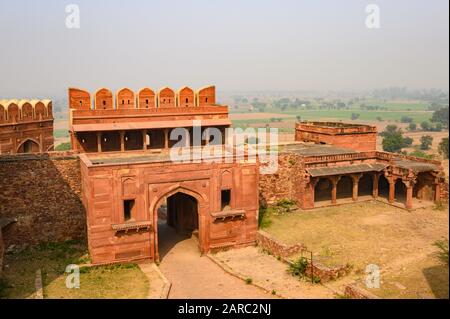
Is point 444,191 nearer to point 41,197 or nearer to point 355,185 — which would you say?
point 355,185

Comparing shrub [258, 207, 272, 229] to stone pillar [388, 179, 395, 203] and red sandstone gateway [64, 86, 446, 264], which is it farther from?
stone pillar [388, 179, 395, 203]

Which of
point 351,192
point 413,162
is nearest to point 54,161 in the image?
point 351,192

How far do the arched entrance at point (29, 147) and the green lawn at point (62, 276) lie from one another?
7359 millimetres

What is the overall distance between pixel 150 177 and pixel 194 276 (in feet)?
13.2

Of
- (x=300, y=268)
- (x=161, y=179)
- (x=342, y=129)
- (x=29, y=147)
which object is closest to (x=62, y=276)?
(x=161, y=179)

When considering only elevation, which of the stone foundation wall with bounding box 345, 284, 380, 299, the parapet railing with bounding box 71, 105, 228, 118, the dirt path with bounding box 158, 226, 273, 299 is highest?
the parapet railing with bounding box 71, 105, 228, 118

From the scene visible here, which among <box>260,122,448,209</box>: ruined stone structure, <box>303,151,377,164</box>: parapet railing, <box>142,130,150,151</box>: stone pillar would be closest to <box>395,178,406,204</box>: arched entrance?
<box>260,122,448,209</box>: ruined stone structure

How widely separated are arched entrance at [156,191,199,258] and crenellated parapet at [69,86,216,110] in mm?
4997

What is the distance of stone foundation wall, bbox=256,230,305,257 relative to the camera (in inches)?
713

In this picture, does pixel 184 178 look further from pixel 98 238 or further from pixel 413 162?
pixel 413 162

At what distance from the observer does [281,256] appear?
18312mm

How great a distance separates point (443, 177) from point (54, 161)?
1861cm

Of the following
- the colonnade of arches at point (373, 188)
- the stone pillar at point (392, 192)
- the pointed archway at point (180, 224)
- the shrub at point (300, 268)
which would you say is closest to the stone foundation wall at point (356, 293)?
the shrub at point (300, 268)

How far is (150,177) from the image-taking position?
18219 millimetres
